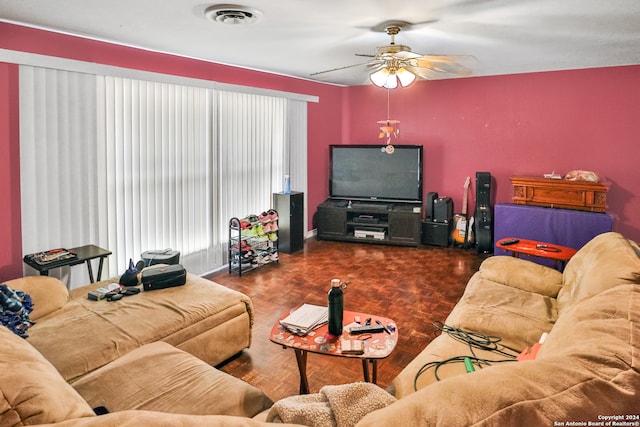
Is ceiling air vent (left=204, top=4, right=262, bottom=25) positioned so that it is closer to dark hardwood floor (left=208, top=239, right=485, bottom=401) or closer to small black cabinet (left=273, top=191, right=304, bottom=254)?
dark hardwood floor (left=208, top=239, right=485, bottom=401)

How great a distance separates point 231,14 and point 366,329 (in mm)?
2236

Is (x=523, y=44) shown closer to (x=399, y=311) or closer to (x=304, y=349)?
(x=399, y=311)

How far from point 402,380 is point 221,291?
1.57 metres

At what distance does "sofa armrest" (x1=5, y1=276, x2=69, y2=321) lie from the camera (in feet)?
8.68

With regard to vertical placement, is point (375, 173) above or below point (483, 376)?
above

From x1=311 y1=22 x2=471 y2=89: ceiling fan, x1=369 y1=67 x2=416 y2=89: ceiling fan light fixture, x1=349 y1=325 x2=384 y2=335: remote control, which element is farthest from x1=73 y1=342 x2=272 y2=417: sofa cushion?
x1=369 y1=67 x2=416 y2=89: ceiling fan light fixture

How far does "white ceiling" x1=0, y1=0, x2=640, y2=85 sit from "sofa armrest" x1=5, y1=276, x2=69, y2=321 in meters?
1.78

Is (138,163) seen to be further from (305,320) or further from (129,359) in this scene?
(305,320)

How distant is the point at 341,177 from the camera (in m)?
6.58

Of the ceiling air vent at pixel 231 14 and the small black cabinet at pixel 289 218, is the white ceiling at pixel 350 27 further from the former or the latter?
the small black cabinet at pixel 289 218

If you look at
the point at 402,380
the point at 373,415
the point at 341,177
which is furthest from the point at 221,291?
the point at 341,177

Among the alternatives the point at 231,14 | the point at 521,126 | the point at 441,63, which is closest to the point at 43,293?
the point at 231,14

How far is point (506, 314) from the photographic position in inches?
102

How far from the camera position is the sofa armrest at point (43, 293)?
2645 millimetres
